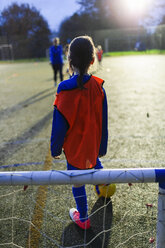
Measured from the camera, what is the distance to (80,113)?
69.7 inches

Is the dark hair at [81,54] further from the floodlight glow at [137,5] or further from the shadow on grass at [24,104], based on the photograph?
the floodlight glow at [137,5]

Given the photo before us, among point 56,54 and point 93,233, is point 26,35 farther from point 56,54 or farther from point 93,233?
point 93,233

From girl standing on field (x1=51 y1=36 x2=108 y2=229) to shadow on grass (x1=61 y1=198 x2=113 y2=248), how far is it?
0.23m

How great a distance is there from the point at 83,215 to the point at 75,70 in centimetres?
131

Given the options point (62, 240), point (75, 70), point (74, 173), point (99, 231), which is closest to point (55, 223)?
point (62, 240)

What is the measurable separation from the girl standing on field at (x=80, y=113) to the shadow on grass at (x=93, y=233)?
0.23 m

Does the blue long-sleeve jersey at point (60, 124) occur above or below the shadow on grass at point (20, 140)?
above

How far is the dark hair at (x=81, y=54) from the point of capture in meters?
1.69

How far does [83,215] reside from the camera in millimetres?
2043

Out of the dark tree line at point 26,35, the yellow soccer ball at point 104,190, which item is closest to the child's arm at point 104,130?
the yellow soccer ball at point 104,190

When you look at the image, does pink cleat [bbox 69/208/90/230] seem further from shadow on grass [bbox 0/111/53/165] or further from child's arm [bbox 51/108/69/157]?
shadow on grass [bbox 0/111/53/165]

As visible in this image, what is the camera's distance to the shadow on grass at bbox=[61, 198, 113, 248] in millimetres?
1923

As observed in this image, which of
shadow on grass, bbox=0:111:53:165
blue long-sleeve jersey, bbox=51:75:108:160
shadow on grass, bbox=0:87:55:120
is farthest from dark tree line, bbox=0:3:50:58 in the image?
blue long-sleeve jersey, bbox=51:75:108:160

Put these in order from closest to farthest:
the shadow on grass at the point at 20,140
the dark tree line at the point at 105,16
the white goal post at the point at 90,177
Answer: the white goal post at the point at 90,177
the shadow on grass at the point at 20,140
the dark tree line at the point at 105,16
